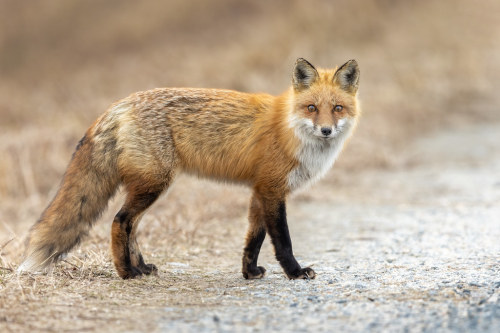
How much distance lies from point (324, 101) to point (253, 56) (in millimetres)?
12098

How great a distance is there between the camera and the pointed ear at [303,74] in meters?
5.47

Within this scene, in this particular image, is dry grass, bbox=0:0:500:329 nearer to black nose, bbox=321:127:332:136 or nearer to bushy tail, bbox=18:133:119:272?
bushy tail, bbox=18:133:119:272

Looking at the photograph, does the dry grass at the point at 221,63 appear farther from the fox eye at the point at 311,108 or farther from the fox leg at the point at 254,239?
the fox eye at the point at 311,108

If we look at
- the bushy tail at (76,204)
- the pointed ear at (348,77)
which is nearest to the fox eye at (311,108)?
the pointed ear at (348,77)

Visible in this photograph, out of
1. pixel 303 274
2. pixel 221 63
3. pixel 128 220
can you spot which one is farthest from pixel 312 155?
pixel 221 63

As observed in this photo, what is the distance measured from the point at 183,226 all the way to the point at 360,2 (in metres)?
16.3

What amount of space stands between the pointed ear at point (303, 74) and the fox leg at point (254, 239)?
3.41ft

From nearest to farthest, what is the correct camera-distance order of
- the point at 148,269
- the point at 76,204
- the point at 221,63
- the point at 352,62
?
the point at 76,204, the point at 148,269, the point at 352,62, the point at 221,63

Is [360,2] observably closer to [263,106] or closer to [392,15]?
[392,15]

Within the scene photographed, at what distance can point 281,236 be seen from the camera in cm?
521

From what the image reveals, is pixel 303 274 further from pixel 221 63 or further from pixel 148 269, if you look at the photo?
pixel 221 63

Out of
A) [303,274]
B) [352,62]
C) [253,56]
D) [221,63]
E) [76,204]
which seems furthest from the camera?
[253,56]

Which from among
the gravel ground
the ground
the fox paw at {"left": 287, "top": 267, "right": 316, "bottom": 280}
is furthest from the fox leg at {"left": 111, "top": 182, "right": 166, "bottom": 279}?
the fox paw at {"left": 287, "top": 267, "right": 316, "bottom": 280}

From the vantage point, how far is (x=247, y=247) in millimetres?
5500
